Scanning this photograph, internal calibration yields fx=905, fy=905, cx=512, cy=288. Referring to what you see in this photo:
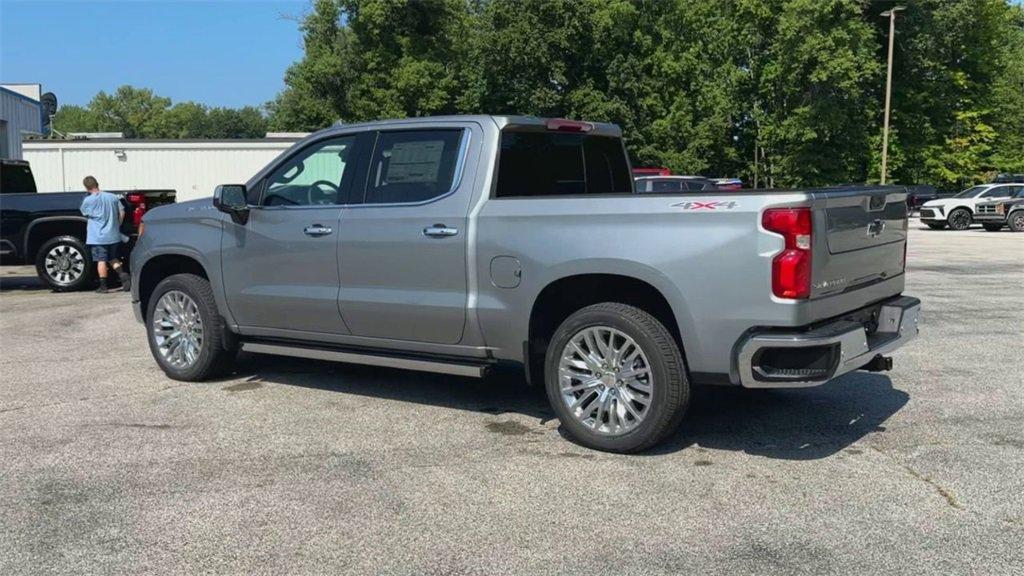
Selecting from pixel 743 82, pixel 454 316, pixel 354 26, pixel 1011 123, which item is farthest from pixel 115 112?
pixel 454 316

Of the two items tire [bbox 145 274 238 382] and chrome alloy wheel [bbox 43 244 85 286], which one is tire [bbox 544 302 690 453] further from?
chrome alloy wheel [bbox 43 244 85 286]

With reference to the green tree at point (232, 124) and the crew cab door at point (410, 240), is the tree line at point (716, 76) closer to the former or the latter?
the crew cab door at point (410, 240)

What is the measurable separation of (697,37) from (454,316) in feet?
167

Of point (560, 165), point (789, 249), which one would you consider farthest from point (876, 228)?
point (560, 165)

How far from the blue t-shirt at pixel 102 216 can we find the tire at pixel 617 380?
30.4 ft

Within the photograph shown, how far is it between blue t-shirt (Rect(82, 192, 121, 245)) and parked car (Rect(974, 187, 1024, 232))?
85.2ft

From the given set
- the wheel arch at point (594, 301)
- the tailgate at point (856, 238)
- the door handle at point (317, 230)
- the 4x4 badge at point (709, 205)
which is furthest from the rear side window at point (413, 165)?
the tailgate at point (856, 238)

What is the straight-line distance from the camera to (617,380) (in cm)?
507

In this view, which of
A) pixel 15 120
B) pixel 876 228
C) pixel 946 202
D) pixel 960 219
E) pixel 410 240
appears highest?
pixel 15 120

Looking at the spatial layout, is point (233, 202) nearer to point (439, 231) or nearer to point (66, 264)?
point (439, 231)

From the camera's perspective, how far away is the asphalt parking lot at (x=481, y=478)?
3.79m

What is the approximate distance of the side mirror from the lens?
6.39m

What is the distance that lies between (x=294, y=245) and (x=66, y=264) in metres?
8.72

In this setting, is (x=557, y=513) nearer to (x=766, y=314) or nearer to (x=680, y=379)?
(x=680, y=379)
